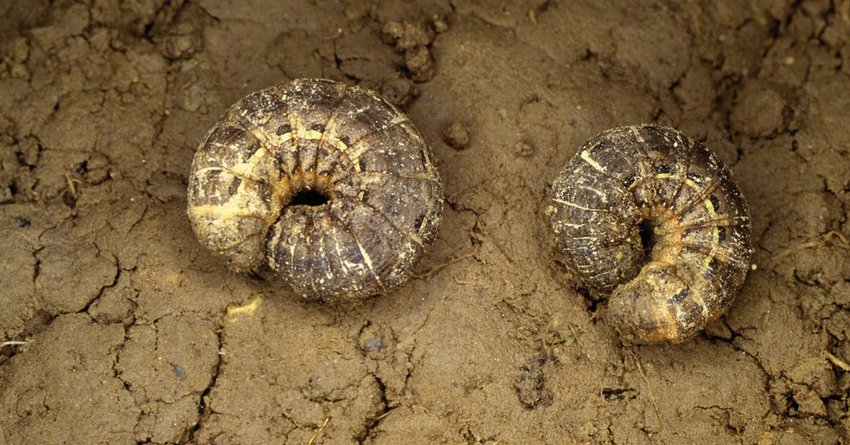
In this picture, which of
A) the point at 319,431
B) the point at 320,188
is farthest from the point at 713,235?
the point at 319,431

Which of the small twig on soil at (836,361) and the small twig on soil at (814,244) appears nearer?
the small twig on soil at (836,361)

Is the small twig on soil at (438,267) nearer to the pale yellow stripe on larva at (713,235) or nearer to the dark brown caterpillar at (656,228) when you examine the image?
the dark brown caterpillar at (656,228)

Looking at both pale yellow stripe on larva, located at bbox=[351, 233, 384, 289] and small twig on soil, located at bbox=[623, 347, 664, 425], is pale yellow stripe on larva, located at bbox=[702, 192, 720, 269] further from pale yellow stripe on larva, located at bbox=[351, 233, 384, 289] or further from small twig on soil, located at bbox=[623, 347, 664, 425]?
pale yellow stripe on larva, located at bbox=[351, 233, 384, 289]

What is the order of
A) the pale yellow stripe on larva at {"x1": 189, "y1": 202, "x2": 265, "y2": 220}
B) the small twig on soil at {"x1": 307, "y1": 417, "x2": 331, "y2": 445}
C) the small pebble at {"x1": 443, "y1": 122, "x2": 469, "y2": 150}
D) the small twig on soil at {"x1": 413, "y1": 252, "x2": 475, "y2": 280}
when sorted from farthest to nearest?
the small pebble at {"x1": 443, "y1": 122, "x2": 469, "y2": 150}
the small twig on soil at {"x1": 413, "y1": 252, "x2": 475, "y2": 280}
the small twig on soil at {"x1": 307, "y1": 417, "x2": 331, "y2": 445}
the pale yellow stripe on larva at {"x1": 189, "y1": 202, "x2": 265, "y2": 220}

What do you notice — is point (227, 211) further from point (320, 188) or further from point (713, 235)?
point (713, 235)

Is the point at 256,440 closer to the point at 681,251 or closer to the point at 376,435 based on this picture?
the point at 376,435

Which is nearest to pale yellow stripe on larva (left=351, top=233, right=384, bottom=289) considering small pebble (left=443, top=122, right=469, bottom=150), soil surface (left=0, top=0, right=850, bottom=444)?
soil surface (left=0, top=0, right=850, bottom=444)

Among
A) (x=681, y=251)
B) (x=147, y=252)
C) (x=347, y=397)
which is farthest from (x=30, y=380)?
(x=681, y=251)

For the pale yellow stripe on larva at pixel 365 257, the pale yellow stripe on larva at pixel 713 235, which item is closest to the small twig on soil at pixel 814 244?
the pale yellow stripe on larva at pixel 713 235
